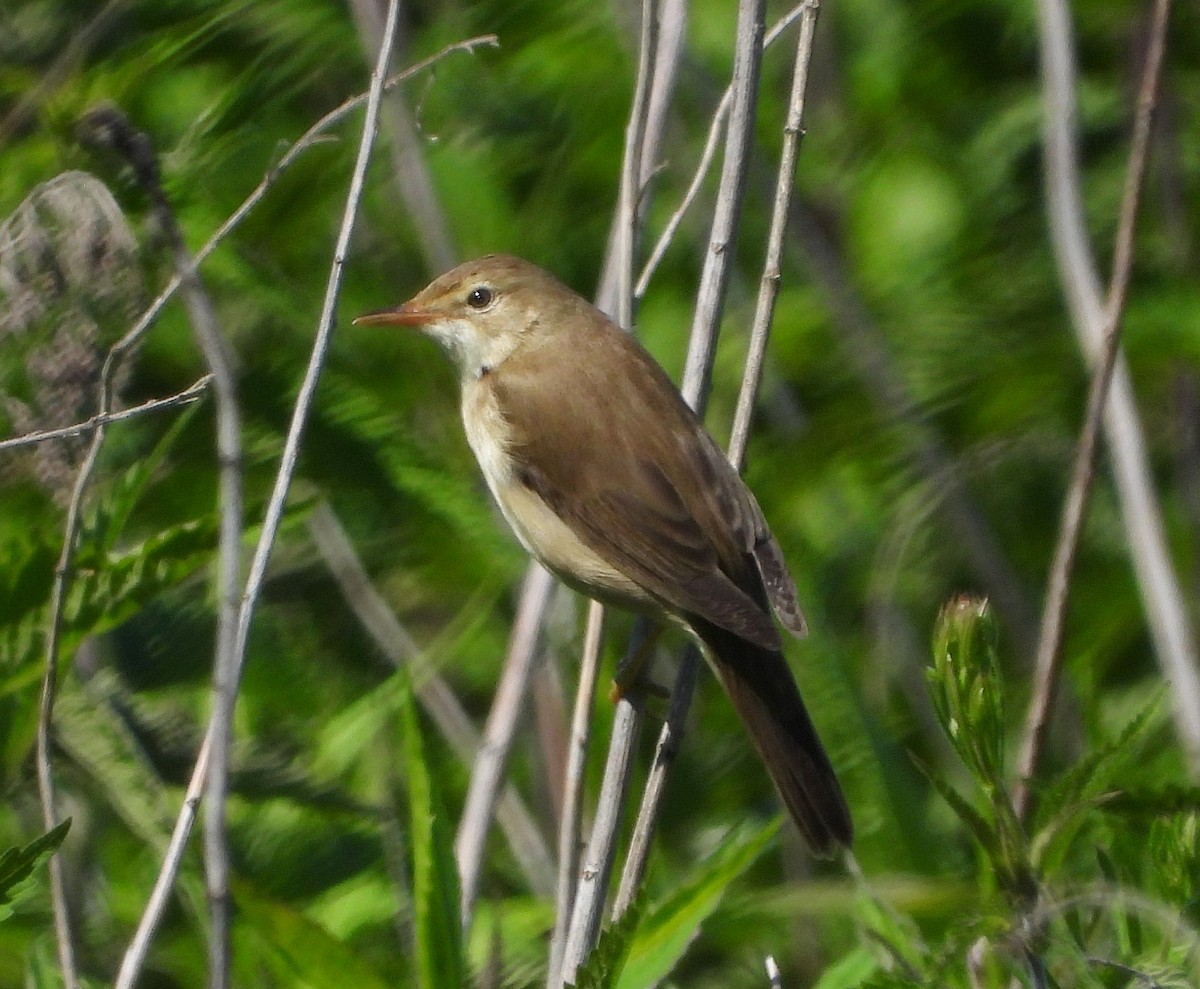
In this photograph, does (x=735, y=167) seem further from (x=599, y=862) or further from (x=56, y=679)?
(x=56, y=679)

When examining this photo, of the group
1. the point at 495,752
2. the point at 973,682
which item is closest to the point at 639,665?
the point at 495,752

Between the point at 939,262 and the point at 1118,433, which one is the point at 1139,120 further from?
the point at 939,262

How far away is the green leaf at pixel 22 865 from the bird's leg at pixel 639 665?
3.98 feet

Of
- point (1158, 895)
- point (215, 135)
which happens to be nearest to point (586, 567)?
point (215, 135)

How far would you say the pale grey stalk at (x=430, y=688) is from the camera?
10.7 feet

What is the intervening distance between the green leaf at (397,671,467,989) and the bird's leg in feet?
2.13

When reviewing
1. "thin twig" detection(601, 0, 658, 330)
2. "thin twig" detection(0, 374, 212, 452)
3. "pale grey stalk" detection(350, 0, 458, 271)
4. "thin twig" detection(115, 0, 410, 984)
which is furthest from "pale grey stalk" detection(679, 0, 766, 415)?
"pale grey stalk" detection(350, 0, 458, 271)

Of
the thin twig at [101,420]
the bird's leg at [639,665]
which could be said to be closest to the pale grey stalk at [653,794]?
the bird's leg at [639,665]

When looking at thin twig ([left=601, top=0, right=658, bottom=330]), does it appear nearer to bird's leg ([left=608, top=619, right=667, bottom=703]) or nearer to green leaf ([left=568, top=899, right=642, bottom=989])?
bird's leg ([left=608, top=619, right=667, bottom=703])

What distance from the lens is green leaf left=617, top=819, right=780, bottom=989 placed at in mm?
2291

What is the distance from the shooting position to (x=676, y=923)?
234cm

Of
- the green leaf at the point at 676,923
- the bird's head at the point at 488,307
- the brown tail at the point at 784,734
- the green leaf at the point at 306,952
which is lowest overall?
the brown tail at the point at 784,734

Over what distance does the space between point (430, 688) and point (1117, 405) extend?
1441 millimetres

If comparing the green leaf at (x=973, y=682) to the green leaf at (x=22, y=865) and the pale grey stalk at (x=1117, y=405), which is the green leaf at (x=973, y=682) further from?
the pale grey stalk at (x=1117, y=405)
